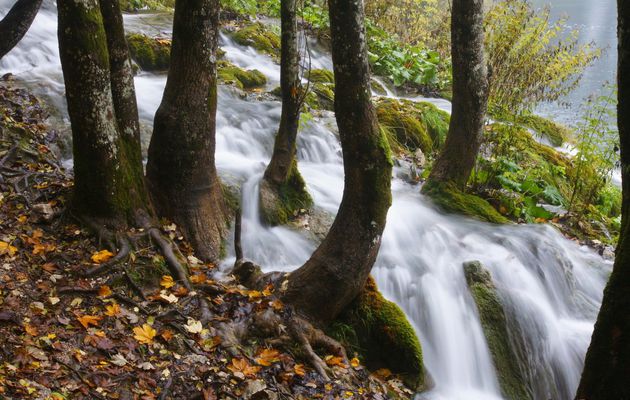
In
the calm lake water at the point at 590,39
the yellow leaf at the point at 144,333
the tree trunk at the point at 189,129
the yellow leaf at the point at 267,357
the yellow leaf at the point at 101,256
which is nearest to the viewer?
the yellow leaf at the point at 144,333

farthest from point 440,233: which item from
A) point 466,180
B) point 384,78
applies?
point 384,78

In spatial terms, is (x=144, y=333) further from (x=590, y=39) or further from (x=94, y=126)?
(x=590, y=39)

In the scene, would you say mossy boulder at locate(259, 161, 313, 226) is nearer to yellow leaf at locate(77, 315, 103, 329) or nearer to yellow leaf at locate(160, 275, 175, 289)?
yellow leaf at locate(160, 275, 175, 289)

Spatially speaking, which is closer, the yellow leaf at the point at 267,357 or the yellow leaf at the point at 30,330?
the yellow leaf at the point at 30,330

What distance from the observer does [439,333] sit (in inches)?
241

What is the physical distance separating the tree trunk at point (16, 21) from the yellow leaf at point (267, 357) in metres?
5.91

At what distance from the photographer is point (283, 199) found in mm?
7512

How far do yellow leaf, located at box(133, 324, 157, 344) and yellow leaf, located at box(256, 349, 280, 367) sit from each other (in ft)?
3.07

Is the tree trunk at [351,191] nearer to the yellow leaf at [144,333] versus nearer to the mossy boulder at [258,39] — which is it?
the yellow leaf at [144,333]

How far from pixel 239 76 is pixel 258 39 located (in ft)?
11.7

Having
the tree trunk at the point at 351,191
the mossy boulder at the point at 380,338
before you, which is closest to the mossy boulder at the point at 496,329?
the mossy boulder at the point at 380,338

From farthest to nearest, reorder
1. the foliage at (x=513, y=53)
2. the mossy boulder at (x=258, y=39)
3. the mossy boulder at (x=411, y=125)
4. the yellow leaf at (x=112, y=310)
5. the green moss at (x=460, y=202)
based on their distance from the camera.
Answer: the mossy boulder at (x=258, y=39), the mossy boulder at (x=411, y=125), the foliage at (x=513, y=53), the green moss at (x=460, y=202), the yellow leaf at (x=112, y=310)

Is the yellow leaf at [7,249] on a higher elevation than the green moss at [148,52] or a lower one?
lower

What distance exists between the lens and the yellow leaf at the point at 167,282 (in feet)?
16.2
